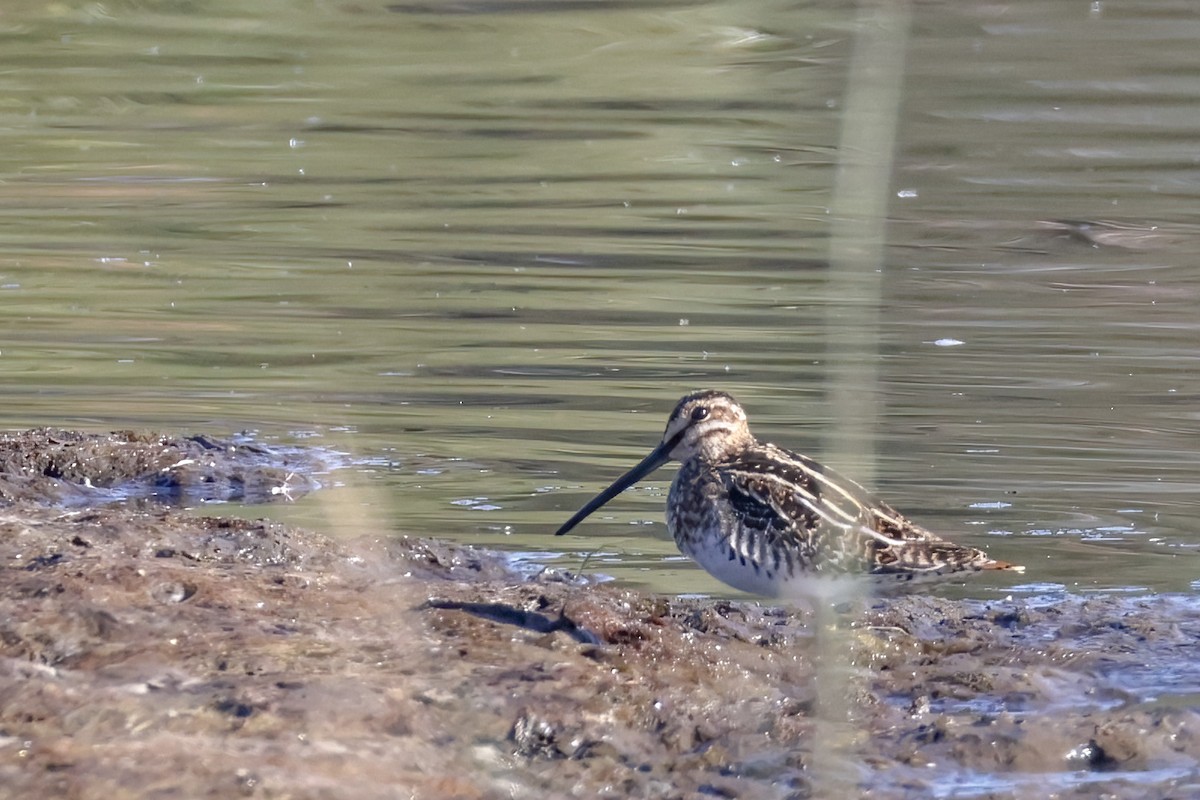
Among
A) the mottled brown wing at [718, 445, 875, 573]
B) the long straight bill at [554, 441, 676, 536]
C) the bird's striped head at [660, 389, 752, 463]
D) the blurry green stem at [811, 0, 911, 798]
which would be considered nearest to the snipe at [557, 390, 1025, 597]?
the mottled brown wing at [718, 445, 875, 573]

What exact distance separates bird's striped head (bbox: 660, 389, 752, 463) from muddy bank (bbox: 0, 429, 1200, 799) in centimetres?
92

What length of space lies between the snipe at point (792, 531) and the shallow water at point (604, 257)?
0.72ft

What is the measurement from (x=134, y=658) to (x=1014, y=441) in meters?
4.82

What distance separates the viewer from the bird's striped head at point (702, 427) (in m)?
6.36

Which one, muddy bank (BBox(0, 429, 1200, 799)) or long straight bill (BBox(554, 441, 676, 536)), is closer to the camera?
muddy bank (BBox(0, 429, 1200, 799))

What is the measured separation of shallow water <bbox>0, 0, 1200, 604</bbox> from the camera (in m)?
7.47

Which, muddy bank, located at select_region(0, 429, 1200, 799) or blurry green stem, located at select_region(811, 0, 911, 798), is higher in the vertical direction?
blurry green stem, located at select_region(811, 0, 911, 798)

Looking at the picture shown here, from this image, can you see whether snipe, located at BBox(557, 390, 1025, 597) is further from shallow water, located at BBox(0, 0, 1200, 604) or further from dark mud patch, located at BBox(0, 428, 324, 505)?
dark mud patch, located at BBox(0, 428, 324, 505)

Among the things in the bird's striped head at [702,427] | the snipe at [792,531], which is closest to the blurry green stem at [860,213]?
the snipe at [792,531]

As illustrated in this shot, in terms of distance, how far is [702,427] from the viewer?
6383mm

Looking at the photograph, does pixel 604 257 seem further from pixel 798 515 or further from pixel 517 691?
pixel 517 691

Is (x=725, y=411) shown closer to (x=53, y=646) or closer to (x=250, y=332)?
(x=53, y=646)

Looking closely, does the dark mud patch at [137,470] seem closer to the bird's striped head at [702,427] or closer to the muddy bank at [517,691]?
the muddy bank at [517,691]

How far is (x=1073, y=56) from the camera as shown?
18781mm
